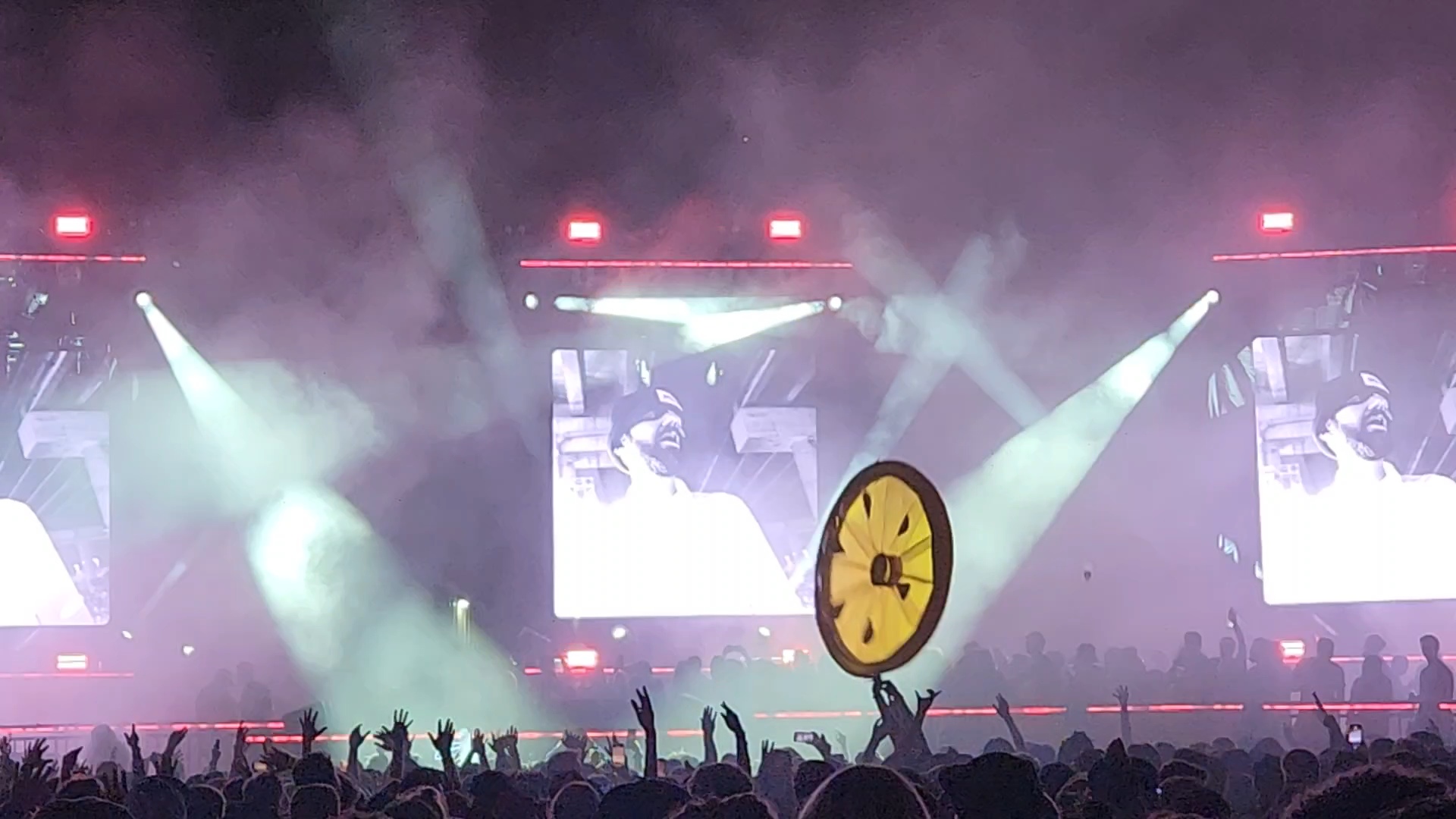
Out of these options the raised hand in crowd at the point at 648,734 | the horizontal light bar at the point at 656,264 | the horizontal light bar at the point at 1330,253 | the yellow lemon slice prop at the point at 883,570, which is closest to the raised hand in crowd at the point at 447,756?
the raised hand in crowd at the point at 648,734

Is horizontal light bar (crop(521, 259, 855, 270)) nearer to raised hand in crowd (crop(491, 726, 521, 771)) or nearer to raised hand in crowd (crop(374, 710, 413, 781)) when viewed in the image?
raised hand in crowd (crop(491, 726, 521, 771))

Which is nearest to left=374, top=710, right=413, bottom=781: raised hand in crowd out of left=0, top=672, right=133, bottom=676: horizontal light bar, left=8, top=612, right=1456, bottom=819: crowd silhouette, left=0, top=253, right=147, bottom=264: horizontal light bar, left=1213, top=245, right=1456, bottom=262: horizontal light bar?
left=8, top=612, right=1456, bottom=819: crowd silhouette

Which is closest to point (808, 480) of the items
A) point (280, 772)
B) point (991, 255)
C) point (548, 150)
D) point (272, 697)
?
point (991, 255)

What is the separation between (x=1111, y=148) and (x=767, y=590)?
4.36 meters

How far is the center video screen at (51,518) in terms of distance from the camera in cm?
1159

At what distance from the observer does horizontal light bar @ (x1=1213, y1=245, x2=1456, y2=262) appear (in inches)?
470

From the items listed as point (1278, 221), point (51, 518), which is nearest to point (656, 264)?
point (1278, 221)

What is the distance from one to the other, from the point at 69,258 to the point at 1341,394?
9.92 metres

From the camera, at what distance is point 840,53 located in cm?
1083

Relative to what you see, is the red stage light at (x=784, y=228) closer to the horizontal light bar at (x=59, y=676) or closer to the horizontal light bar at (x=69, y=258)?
the horizontal light bar at (x=69, y=258)

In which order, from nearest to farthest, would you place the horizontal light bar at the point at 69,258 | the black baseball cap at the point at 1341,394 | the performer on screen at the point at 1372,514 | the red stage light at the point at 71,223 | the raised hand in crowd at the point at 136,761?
the raised hand in crowd at the point at 136,761 → the red stage light at the point at 71,223 → the horizontal light bar at the point at 69,258 → the performer on screen at the point at 1372,514 → the black baseball cap at the point at 1341,394

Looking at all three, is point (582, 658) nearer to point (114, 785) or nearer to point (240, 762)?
point (240, 762)

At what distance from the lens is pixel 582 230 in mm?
11680

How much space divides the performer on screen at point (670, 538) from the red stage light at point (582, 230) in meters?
1.31
